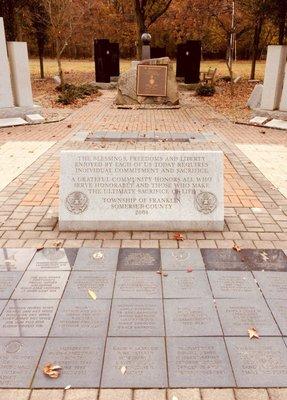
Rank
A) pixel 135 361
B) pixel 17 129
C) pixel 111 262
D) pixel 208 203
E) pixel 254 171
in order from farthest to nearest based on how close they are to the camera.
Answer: pixel 17 129, pixel 254 171, pixel 208 203, pixel 111 262, pixel 135 361

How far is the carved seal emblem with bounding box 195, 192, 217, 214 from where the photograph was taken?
4.89 m

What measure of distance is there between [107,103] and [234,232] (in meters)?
12.4

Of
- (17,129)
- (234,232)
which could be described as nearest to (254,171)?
(234,232)

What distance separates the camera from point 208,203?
194 inches

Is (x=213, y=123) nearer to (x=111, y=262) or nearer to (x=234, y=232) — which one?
(x=234, y=232)

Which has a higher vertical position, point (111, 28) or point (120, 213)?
point (111, 28)

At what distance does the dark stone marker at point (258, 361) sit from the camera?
2.82 meters

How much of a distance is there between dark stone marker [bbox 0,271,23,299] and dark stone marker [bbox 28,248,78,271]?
0.17m

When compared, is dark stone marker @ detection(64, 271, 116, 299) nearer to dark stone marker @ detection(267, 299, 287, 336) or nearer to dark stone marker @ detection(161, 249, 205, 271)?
dark stone marker @ detection(161, 249, 205, 271)

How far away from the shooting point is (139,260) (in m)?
4.35

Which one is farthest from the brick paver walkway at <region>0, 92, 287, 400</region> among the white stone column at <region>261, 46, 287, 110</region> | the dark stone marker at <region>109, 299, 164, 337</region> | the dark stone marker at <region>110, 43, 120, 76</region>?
the dark stone marker at <region>110, 43, 120, 76</region>

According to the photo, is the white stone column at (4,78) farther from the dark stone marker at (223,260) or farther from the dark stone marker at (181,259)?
the dark stone marker at (223,260)

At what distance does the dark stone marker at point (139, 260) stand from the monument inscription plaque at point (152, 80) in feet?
37.8

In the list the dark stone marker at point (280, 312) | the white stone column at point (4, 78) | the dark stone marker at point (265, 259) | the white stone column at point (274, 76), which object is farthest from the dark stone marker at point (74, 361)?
the white stone column at point (274, 76)
